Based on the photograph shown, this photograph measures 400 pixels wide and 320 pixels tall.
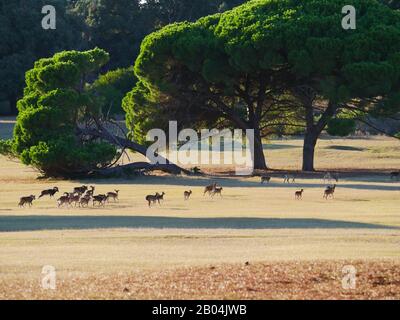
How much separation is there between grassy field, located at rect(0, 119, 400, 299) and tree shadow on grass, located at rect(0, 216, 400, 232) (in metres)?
0.03

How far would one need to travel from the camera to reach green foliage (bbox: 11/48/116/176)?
5459 cm

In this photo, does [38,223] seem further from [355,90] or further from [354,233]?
[355,90]

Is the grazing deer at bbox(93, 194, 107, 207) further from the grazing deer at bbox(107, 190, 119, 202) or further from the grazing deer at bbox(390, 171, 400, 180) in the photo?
the grazing deer at bbox(390, 171, 400, 180)

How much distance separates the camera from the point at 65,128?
56469 mm

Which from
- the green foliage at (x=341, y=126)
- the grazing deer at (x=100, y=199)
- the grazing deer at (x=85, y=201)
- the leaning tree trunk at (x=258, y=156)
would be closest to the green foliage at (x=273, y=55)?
the leaning tree trunk at (x=258, y=156)

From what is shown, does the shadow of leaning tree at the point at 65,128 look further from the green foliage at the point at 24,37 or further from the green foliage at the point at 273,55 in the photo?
the green foliage at the point at 24,37

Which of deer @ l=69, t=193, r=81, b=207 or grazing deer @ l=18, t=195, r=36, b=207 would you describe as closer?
deer @ l=69, t=193, r=81, b=207

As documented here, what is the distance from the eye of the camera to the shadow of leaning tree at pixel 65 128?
5475 centimetres

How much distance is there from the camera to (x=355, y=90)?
5750 centimetres

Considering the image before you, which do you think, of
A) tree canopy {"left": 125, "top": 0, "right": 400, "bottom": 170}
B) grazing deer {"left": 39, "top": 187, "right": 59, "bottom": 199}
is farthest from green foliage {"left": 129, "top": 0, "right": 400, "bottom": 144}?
grazing deer {"left": 39, "top": 187, "right": 59, "bottom": 199}

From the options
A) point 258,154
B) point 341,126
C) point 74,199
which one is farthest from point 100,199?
point 258,154

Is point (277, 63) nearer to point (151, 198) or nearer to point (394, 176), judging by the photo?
point (394, 176)

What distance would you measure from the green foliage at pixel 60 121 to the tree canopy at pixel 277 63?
4573 millimetres
